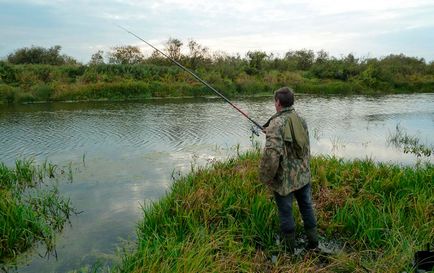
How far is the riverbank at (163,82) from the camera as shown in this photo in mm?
29797

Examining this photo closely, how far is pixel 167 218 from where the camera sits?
5.60 m

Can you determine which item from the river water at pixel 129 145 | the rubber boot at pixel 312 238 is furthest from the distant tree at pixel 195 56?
the rubber boot at pixel 312 238

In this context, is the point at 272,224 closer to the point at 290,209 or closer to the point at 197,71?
the point at 290,209

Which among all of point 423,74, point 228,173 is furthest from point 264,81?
point 228,173

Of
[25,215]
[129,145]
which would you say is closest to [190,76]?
[129,145]

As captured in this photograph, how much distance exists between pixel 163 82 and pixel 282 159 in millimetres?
31791

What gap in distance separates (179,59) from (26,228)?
130 feet

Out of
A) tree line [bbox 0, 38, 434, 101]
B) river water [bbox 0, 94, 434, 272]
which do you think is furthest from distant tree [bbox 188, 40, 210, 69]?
river water [bbox 0, 94, 434, 272]

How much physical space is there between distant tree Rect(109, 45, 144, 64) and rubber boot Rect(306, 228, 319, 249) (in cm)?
4251

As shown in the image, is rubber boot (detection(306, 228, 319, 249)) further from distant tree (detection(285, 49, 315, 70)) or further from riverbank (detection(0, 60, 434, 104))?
distant tree (detection(285, 49, 315, 70))

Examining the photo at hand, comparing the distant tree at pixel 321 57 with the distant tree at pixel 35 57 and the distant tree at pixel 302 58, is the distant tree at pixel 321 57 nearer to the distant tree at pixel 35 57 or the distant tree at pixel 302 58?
the distant tree at pixel 302 58

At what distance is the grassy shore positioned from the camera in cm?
432

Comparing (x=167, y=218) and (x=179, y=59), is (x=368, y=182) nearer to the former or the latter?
(x=167, y=218)

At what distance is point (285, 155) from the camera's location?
4418 millimetres
